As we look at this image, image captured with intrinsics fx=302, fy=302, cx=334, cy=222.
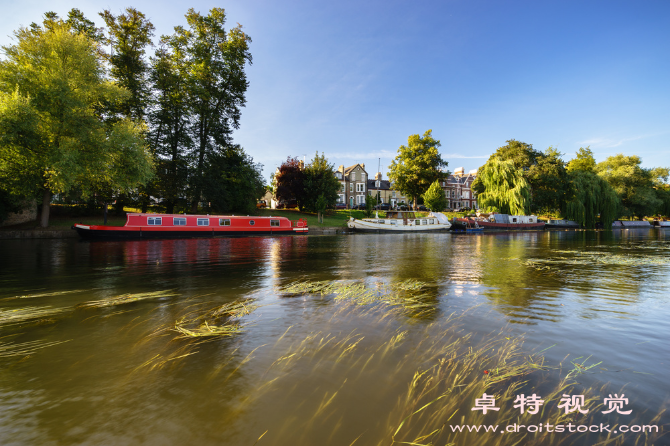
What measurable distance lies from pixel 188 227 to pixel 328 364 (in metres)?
27.6

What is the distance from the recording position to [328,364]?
3.77 meters

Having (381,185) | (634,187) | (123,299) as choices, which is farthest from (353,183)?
(123,299)

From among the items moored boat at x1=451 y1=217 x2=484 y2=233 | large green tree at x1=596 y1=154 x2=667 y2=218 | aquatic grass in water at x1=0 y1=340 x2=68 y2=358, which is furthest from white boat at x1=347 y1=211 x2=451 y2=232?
large green tree at x1=596 y1=154 x2=667 y2=218

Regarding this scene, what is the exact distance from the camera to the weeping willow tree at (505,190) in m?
47.1

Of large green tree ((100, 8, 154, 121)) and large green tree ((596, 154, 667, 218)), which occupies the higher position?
large green tree ((100, 8, 154, 121))

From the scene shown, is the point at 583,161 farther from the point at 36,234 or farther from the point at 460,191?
the point at 36,234

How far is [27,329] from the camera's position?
4.96 meters

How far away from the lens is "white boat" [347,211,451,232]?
1569 inches

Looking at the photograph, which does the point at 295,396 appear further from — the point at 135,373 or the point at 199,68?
the point at 199,68

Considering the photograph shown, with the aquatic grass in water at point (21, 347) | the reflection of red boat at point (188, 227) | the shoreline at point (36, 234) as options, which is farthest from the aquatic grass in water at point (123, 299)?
the shoreline at point (36, 234)

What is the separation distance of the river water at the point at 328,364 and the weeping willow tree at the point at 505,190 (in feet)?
145

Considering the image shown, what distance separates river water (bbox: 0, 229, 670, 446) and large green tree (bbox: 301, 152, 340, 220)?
4102cm

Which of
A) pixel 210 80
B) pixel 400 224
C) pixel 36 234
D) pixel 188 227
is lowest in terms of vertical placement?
pixel 36 234

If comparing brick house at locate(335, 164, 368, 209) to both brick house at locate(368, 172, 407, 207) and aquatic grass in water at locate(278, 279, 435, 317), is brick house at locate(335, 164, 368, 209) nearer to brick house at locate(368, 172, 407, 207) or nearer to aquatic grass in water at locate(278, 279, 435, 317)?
brick house at locate(368, 172, 407, 207)
